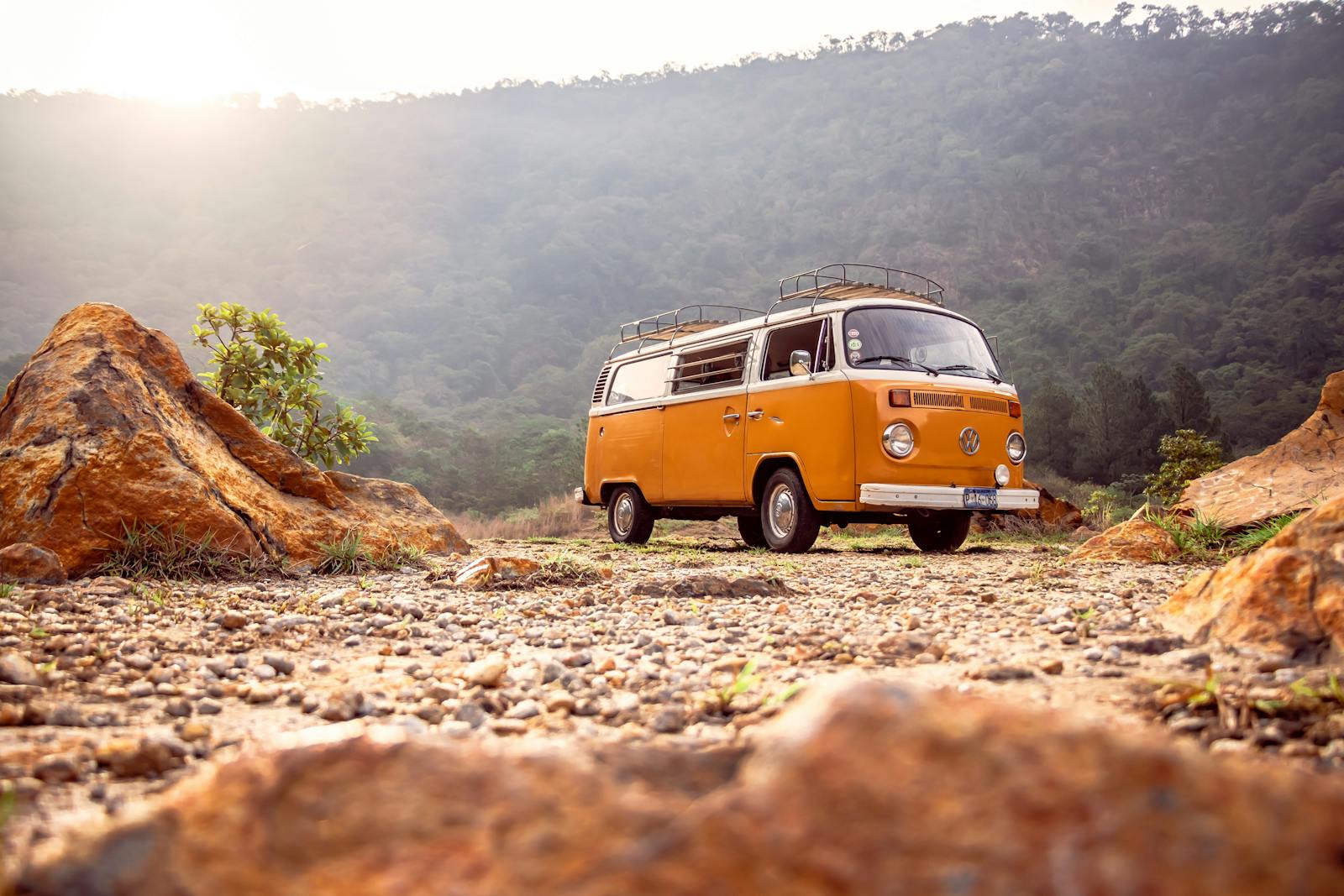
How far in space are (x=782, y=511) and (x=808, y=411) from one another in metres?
1.10

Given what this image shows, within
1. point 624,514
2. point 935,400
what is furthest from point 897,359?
point 624,514

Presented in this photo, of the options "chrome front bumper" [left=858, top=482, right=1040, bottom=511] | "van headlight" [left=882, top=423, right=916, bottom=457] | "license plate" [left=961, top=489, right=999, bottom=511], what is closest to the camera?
"chrome front bumper" [left=858, top=482, right=1040, bottom=511]

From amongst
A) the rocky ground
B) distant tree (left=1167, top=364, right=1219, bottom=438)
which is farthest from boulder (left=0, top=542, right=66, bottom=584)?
distant tree (left=1167, top=364, right=1219, bottom=438)

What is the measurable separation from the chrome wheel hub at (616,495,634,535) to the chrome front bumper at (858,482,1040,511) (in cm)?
382

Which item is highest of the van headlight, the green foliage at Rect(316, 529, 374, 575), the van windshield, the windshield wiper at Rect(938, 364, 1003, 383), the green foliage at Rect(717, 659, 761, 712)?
the van windshield

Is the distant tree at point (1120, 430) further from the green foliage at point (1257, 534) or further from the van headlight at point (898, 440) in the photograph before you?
the green foliage at point (1257, 534)

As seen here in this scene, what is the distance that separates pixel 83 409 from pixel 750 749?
6099 mm

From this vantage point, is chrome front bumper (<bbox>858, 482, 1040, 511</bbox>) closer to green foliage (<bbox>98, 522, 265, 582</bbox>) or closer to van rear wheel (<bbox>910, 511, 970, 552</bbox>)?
van rear wheel (<bbox>910, 511, 970, 552</bbox>)

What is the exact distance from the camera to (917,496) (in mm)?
8180

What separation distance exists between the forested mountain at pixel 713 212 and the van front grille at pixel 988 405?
2361cm

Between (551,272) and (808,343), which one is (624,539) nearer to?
(808,343)

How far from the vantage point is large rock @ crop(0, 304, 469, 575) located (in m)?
5.57

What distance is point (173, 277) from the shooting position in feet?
192

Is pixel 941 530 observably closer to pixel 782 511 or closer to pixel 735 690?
pixel 782 511
